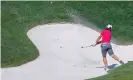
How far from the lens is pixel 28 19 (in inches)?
1221

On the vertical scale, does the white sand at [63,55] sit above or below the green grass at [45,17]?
below

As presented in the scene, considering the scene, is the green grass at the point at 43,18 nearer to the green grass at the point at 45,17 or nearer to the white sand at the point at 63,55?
the green grass at the point at 45,17

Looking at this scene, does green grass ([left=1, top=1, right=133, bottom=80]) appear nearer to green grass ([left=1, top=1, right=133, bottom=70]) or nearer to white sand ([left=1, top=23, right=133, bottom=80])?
green grass ([left=1, top=1, right=133, bottom=70])

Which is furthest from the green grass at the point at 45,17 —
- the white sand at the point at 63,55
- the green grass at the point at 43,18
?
the white sand at the point at 63,55

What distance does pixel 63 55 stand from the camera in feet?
85.7

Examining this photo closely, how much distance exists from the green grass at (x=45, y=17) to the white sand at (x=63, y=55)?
2.57ft

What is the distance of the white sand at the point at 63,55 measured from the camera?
22.2 metres

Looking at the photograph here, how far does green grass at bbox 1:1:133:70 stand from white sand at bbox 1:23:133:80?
2.57 feet

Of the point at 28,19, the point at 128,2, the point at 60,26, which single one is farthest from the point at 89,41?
the point at 128,2

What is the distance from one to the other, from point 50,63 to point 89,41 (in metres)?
5.52

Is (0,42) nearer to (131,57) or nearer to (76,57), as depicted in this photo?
(76,57)

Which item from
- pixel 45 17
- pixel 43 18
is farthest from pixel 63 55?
pixel 45 17

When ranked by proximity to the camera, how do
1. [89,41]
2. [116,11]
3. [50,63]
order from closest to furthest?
[50,63], [89,41], [116,11]

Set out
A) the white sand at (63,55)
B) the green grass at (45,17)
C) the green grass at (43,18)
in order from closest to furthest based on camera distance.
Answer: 1. the white sand at (63,55)
2. the green grass at (43,18)
3. the green grass at (45,17)
